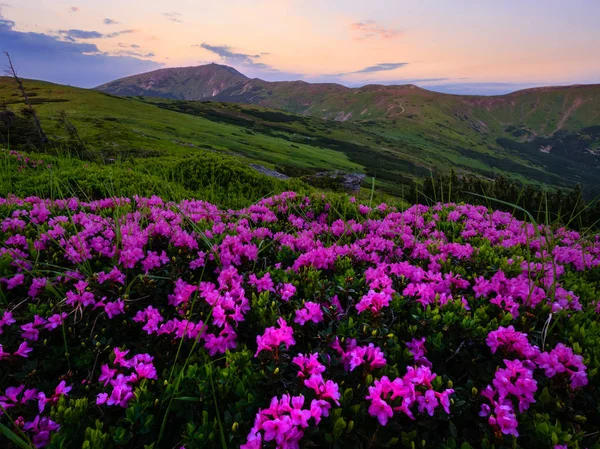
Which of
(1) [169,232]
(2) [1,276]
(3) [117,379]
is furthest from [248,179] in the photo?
(3) [117,379]

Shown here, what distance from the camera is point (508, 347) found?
2.90 meters

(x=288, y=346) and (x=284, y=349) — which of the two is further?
(x=288, y=346)

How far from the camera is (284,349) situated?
275cm

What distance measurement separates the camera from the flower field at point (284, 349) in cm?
230

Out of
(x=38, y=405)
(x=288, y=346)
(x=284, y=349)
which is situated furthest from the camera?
(x=288, y=346)

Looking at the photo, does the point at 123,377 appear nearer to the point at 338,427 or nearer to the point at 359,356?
the point at 338,427

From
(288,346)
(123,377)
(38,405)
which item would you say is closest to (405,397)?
(288,346)

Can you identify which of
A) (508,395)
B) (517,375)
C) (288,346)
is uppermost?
(288,346)

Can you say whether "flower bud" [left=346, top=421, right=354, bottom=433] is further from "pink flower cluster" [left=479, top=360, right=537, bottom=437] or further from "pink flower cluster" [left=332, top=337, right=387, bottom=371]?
"pink flower cluster" [left=479, top=360, right=537, bottom=437]

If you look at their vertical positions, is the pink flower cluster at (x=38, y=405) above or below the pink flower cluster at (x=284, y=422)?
below

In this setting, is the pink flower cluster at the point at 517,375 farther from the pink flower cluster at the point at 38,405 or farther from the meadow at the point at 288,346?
the pink flower cluster at the point at 38,405

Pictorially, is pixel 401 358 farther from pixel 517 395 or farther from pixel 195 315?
pixel 195 315

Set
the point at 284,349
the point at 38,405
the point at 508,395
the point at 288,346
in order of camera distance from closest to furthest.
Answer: the point at 38,405 < the point at 508,395 < the point at 284,349 < the point at 288,346

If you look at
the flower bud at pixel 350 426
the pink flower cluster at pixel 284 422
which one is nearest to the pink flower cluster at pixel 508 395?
the flower bud at pixel 350 426
